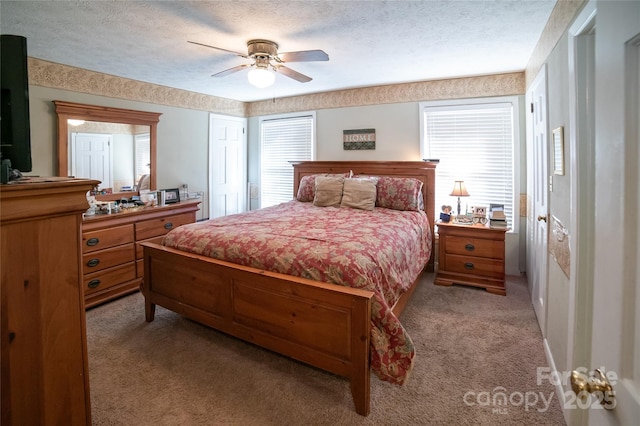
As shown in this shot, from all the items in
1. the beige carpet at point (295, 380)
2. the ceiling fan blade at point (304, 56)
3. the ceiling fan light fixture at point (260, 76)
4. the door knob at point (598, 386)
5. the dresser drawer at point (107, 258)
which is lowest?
the beige carpet at point (295, 380)

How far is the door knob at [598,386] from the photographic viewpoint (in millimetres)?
603

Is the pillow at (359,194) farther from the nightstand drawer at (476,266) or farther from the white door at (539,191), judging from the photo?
the white door at (539,191)

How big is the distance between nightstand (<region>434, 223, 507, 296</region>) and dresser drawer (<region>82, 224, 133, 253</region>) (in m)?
3.42

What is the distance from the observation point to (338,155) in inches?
190

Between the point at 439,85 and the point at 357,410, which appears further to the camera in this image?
the point at 439,85

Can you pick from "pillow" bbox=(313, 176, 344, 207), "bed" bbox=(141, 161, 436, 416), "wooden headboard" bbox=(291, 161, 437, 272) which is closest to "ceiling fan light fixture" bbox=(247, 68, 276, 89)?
"bed" bbox=(141, 161, 436, 416)

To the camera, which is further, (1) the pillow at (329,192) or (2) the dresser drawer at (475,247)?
(1) the pillow at (329,192)

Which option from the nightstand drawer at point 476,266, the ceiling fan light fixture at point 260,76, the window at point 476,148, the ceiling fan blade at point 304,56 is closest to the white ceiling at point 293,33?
the ceiling fan blade at point 304,56

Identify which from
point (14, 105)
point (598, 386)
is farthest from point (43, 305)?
point (598, 386)

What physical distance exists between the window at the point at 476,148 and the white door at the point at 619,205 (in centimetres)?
358

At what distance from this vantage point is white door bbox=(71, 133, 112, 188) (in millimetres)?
3518

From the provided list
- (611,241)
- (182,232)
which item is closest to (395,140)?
(182,232)

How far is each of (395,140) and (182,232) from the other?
9.90 ft

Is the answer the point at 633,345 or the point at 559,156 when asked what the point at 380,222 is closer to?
the point at 559,156
